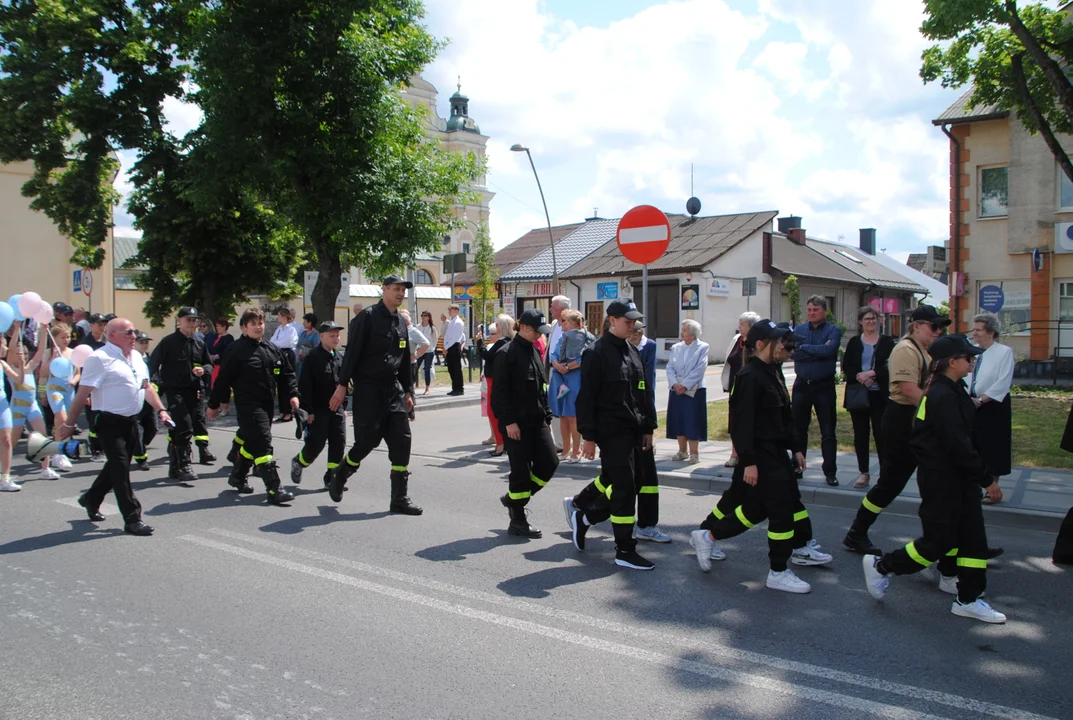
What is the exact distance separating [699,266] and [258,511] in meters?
30.8

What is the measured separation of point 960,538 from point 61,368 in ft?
35.0

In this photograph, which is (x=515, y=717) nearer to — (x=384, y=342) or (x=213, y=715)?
(x=213, y=715)

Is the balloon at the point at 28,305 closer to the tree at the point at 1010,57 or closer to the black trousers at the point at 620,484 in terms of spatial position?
the black trousers at the point at 620,484

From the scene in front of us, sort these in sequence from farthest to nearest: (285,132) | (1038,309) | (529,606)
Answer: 1. (1038,309)
2. (285,132)
3. (529,606)

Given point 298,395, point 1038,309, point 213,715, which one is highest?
point 1038,309

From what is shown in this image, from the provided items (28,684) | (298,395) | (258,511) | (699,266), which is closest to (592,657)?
(28,684)

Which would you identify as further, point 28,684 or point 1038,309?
point 1038,309

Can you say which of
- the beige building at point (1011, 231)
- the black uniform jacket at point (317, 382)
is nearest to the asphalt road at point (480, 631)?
the black uniform jacket at point (317, 382)

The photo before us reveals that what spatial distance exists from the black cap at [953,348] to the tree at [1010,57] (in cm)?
901

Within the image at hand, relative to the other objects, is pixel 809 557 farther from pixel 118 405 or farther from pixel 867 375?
pixel 118 405

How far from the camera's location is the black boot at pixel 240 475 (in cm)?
869

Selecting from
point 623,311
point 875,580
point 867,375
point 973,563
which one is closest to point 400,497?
point 623,311

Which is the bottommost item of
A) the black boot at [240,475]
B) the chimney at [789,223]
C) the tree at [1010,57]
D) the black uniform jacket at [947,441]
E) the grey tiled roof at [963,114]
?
the black boot at [240,475]

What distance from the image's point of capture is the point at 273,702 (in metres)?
3.79
